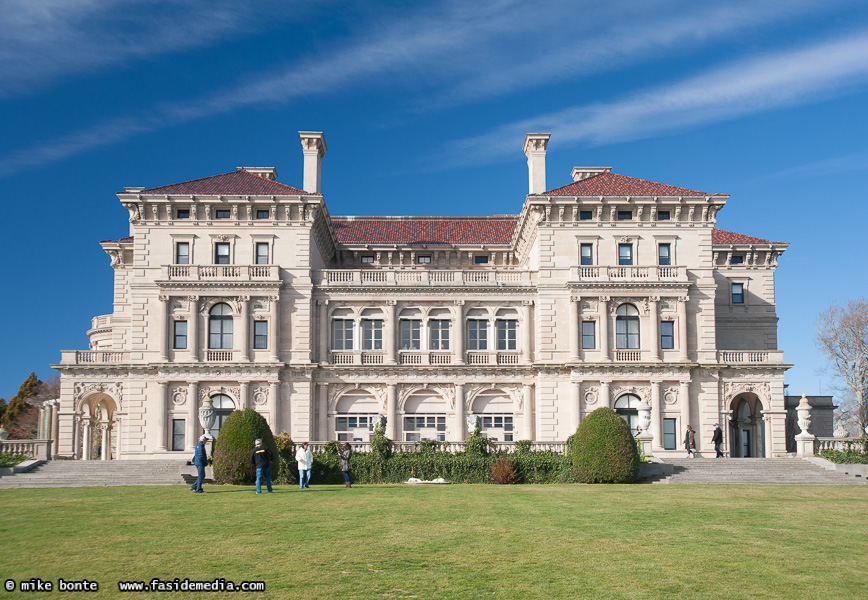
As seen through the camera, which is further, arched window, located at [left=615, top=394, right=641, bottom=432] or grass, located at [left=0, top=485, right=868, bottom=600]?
arched window, located at [left=615, top=394, right=641, bottom=432]

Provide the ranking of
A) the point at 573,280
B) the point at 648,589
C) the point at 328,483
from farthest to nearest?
the point at 573,280, the point at 328,483, the point at 648,589

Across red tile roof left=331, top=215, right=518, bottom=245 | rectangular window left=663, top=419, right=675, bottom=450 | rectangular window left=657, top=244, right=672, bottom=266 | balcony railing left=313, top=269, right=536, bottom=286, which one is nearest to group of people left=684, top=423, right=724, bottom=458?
rectangular window left=663, top=419, right=675, bottom=450

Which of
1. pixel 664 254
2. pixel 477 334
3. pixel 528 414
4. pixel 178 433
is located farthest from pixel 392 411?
pixel 664 254

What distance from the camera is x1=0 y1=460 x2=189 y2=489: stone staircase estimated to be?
38.4 m

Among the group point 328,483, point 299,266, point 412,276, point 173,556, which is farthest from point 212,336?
point 173,556

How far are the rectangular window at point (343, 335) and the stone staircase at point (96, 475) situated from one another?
44.8 ft

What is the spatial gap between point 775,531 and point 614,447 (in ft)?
53.8

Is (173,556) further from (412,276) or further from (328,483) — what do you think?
(412,276)

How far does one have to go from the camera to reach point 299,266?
179 ft

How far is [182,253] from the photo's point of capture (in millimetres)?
54625

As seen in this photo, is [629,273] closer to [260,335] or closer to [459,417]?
[459,417]

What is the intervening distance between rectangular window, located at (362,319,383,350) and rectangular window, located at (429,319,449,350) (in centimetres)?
311

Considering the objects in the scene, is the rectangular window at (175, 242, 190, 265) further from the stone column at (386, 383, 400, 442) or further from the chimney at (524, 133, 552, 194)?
the chimney at (524, 133, 552, 194)

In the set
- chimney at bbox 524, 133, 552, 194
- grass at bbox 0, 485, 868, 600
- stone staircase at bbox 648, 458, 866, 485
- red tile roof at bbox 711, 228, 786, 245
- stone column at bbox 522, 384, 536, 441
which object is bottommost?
stone staircase at bbox 648, 458, 866, 485
